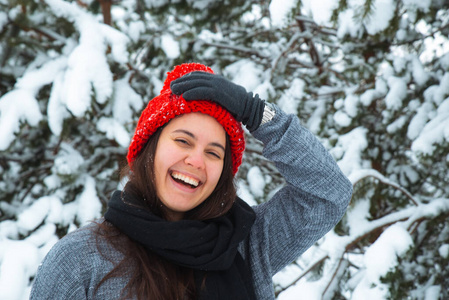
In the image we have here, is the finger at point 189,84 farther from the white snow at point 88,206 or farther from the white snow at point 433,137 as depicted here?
the white snow at point 88,206

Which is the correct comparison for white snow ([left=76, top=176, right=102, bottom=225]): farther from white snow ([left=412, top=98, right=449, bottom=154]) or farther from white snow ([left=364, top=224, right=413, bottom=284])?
white snow ([left=412, top=98, right=449, bottom=154])

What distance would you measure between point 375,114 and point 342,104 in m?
0.33

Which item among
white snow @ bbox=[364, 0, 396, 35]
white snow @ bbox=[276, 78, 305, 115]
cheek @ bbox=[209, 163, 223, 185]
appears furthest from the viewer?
white snow @ bbox=[276, 78, 305, 115]

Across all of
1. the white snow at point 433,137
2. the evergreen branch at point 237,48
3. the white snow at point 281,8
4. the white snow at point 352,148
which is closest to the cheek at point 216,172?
the white snow at point 281,8

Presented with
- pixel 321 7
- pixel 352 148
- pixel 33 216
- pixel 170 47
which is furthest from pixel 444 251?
pixel 33 216

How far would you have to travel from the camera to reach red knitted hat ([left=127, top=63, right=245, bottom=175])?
167 cm

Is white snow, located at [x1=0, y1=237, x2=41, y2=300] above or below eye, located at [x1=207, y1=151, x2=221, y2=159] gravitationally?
Result: below

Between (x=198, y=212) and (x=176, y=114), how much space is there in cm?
45

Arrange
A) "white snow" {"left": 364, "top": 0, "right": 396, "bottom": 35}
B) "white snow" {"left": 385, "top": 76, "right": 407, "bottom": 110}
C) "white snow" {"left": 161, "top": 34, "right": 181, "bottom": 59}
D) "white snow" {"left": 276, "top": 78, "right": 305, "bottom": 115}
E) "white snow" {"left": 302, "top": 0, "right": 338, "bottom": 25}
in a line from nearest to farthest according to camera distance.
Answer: "white snow" {"left": 302, "top": 0, "right": 338, "bottom": 25} < "white snow" {"left": 364, "top": 0, "right": 396, "bottom": 35} < "white snow" {"left": 385, "top": 76, "right": 407, "bottom": 110} < "white snow" {"left": 276, "top": 78, "right": 305, "bottom": 115} < "white snow" {"left": 161, "top": 34, "right": 181, "bottom": 59}

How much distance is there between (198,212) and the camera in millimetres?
1808

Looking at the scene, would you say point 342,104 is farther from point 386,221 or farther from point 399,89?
point 386,221

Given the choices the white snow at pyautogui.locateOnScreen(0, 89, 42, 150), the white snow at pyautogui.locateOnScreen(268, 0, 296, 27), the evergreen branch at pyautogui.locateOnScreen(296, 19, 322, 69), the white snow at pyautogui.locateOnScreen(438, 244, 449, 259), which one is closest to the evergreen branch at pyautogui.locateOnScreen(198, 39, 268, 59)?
the evergreen branch at pyautogui.locateOnScreen(296, 19, 322, 69)

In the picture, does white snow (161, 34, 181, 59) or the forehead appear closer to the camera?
the forehead

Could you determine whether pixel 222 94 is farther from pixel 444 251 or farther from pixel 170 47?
pixel 170 47
